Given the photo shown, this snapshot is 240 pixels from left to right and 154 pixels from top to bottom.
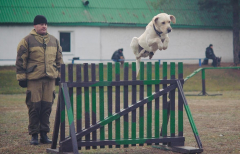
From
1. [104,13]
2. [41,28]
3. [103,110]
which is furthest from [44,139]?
[104,13]

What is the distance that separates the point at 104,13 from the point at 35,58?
1072 inches

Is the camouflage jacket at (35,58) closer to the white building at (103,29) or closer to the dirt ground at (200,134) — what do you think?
the dirt ground at (200,134)

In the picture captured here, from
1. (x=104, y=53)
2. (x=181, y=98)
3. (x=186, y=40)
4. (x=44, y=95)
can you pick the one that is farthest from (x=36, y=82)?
(x=186, y=40)

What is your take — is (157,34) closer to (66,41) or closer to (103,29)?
(103,29)

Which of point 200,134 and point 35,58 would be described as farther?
point 200,134

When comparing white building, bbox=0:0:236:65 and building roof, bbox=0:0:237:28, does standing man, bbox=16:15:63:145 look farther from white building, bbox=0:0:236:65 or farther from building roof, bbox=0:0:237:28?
building roof, bbox=0:0:237:28

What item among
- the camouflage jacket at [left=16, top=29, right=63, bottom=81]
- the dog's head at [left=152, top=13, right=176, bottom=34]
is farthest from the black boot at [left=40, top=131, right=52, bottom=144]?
the dog's head at [left=152, top=13, right=176, bottom=34]

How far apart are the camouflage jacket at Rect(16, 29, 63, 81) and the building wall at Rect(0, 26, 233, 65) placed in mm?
25065

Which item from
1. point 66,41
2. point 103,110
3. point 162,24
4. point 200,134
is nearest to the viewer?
point 162,24

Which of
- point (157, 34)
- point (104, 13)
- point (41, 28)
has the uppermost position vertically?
point (104, 13)

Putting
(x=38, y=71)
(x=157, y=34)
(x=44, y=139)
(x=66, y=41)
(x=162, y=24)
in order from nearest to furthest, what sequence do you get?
(x=162, y=24) < (x=157, y=34) < (x=38, y=71) < (x=44, y=139) < (x=66, y=41)

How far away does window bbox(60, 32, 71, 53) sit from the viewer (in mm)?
33531

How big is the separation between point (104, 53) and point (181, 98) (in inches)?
1086

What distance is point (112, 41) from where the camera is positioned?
34250 millimetres
